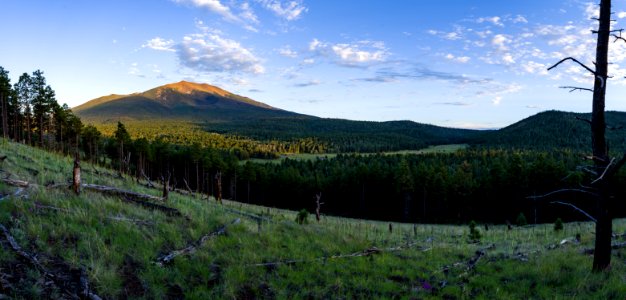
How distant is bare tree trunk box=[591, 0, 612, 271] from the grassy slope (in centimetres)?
53

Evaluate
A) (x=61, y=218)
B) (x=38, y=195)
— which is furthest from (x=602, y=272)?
(x=38, y=195)

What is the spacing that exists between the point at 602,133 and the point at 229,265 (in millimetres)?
10177

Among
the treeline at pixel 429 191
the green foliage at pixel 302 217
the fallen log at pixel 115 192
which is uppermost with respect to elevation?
the fallen log at pixel 115 192

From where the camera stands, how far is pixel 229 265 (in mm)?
8773

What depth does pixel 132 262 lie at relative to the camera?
309 inches

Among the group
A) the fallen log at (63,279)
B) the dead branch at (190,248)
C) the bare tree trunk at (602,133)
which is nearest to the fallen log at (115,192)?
the dead branch at (190,248)

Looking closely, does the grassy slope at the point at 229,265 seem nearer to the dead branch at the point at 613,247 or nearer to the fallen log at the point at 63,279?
the fallen log at the point at 63,279

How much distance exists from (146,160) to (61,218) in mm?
80962

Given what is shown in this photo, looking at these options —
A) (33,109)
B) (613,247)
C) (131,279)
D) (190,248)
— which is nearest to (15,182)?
(190,248)

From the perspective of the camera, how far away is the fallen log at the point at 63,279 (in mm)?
6172

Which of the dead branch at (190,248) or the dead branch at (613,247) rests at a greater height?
the dead branch at (190,248)

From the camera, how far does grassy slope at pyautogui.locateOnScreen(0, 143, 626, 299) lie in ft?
23.7

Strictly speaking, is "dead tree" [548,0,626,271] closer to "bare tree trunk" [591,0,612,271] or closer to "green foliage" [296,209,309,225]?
"bare tree trunk" [591,0,612,271]

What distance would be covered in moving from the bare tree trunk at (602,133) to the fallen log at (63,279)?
1185 cm
